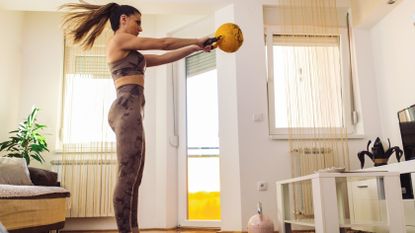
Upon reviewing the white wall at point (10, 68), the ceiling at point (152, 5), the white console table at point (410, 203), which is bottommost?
the white console table at point (410, 203)

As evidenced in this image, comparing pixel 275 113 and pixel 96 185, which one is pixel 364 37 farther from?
pixel 96 185

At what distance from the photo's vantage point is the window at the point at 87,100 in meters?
4.48

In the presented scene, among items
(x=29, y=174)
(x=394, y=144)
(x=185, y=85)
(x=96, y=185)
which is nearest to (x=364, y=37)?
(x=394, y=144)

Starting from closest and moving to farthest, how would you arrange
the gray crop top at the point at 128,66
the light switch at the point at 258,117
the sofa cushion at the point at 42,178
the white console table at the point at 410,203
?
the gray crop top at the point at 128,66
the white console table at the point at 410,203
the sofa cushion at the point at 42,178
the light switch at the point at 258,117

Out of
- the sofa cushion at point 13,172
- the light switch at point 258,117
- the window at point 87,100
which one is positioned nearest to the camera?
the sofa cushion at point 13,172

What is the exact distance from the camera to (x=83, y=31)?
6.09 ft

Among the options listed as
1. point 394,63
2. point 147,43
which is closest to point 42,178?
point 147,43

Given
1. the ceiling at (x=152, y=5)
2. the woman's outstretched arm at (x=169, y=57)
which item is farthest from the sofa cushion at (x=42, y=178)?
the woman's outstretched arm at (x=169, y=57)

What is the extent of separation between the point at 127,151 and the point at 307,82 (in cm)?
279

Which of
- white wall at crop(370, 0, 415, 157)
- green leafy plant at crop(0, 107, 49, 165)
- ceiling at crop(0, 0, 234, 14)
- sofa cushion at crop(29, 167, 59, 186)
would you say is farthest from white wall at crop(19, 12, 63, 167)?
white wall at crop(370, 0, 415, 157)

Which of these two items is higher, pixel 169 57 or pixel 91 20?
pixel 91 20

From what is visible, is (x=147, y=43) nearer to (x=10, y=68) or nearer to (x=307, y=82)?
(x=307, y=82)

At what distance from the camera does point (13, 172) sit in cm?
330

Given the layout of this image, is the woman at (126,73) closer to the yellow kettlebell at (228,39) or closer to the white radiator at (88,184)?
the yellow kettlebell at (228,39)
